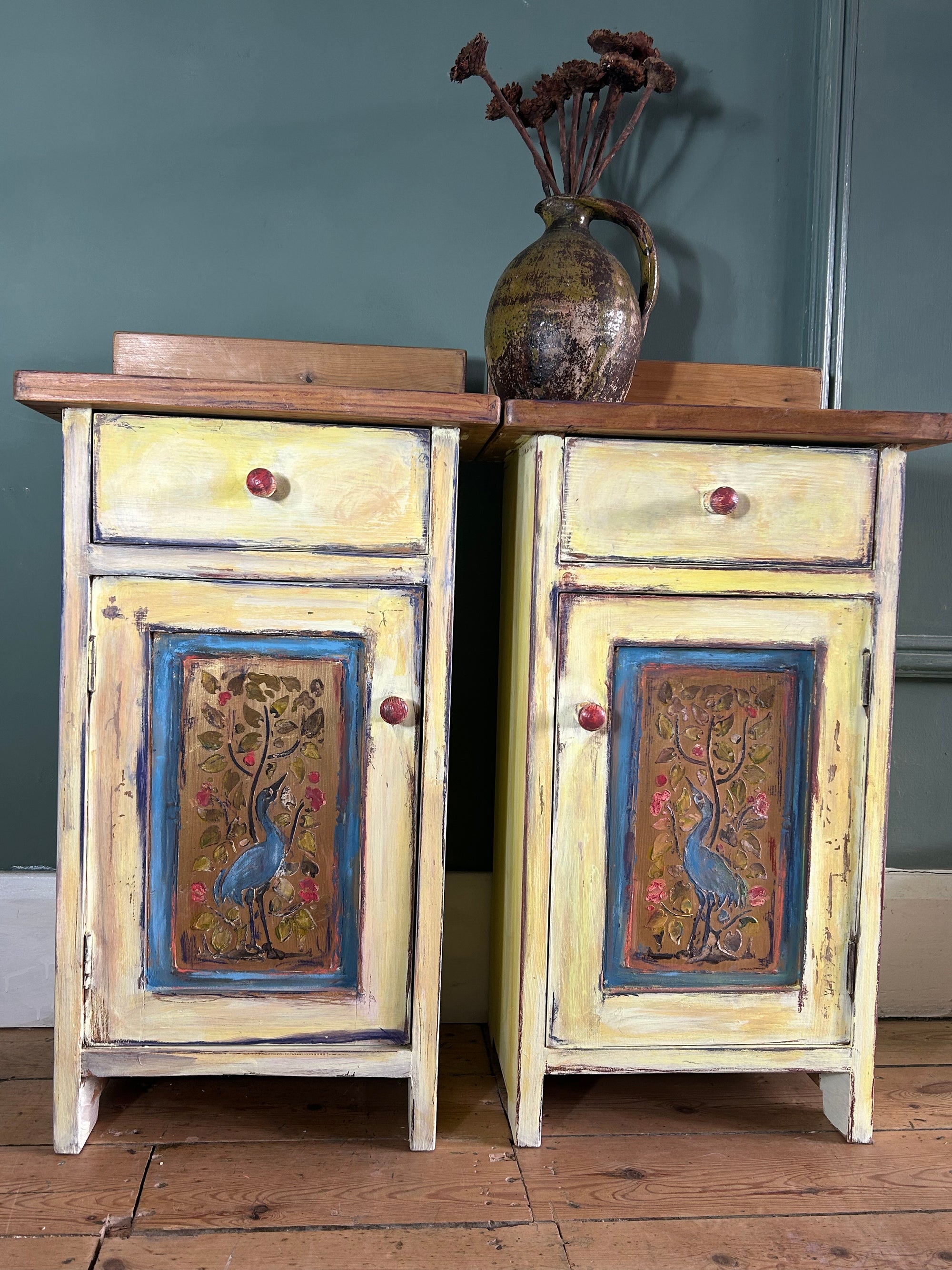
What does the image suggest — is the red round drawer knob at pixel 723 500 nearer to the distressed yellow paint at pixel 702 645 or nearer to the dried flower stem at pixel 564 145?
the distressed yellow paint at pixel 702 645

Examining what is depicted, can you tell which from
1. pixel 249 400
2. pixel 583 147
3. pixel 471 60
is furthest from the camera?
pixel 583 147

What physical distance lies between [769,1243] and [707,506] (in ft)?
2.94

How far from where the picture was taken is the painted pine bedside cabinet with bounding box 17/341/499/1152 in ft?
3.93

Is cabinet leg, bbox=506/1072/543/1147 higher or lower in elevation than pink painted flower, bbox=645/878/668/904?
lower

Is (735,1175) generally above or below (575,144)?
below

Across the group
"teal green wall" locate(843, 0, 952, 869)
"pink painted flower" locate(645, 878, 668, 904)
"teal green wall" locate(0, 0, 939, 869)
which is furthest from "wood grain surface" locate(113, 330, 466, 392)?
"pink painted flower" locate(645, 878, 668, 904)

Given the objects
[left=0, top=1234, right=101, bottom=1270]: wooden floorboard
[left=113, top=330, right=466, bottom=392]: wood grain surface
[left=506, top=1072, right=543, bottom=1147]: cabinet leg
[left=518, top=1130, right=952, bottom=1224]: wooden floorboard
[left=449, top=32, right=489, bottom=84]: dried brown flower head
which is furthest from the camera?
[left=113, top=330, right=466, bottom=392]: wood grain surface

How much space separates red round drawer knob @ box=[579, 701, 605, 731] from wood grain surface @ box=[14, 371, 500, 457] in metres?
0.39

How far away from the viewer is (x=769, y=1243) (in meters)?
1.11

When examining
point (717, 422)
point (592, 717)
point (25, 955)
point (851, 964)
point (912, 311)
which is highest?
point (912, 311)

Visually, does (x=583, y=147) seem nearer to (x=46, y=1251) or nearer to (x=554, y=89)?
(x=554, y=89)

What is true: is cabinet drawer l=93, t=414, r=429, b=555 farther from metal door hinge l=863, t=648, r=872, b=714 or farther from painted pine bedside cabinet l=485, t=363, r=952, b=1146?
metal door hinge l=863, t=648, r=872, b=714

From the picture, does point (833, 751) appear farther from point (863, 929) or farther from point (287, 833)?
point (287, 833)

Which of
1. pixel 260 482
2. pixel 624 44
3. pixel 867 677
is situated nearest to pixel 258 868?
pixel 260 482
